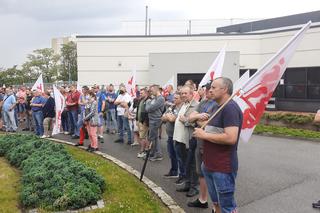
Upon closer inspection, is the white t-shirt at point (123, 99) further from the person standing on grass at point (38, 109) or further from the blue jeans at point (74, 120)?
the person standing on grass at point (38, 109)

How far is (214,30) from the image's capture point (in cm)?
3038

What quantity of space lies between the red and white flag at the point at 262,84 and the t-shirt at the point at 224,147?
1043 millimetres

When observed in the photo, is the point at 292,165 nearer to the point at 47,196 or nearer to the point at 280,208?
the point at 280,208

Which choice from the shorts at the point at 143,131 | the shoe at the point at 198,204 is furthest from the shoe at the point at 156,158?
the shoe at the point at 198,204

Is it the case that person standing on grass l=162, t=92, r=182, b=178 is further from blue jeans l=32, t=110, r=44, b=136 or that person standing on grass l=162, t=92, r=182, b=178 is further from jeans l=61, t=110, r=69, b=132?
jeans l=61, t=110, r=69, b=132

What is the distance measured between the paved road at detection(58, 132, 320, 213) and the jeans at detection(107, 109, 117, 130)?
2306 mm

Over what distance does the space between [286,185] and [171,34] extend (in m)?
21.3

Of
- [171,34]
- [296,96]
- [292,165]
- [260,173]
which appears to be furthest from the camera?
[171,34]

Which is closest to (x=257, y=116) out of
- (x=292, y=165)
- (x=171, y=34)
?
(x=292, y=165)

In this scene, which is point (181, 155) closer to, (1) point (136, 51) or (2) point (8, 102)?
(2) point (8, 102)

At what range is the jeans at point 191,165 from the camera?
24.8ft

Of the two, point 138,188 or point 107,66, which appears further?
point 107,66

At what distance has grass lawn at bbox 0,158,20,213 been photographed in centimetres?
684

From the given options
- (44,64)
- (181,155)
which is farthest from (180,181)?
(44,64)
